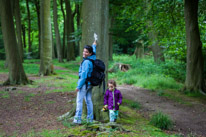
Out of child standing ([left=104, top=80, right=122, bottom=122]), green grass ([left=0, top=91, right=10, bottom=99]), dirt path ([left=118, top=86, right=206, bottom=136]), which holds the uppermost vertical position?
child standing ([left=104, top=80, right=122, bottom=122])

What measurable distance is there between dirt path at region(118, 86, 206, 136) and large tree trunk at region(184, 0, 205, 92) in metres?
1.63

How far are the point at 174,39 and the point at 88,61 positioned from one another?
31.7 ft

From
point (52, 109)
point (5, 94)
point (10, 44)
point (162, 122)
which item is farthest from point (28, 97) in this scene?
point (162, 122)

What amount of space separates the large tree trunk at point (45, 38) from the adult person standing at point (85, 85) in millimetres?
11118

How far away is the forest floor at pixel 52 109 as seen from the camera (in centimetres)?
545

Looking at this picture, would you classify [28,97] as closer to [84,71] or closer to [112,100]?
[112,100]

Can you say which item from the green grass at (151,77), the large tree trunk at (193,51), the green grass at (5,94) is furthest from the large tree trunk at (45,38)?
the large tree trunk at (193,51)

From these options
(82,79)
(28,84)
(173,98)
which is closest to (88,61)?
(82,79)

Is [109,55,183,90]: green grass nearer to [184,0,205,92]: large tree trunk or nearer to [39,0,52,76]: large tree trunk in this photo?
Result: [184,0,205,92]: large tree trunk

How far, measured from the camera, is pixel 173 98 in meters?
10.7

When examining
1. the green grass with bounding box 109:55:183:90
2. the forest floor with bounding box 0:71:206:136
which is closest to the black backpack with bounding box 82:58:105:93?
the forest floor with bounding box 0:71:206:136

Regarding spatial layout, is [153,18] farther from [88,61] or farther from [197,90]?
[88,61]

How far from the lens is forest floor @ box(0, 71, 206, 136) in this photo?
17.9 ft

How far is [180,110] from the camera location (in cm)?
880
